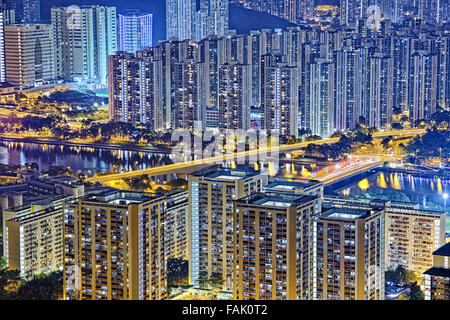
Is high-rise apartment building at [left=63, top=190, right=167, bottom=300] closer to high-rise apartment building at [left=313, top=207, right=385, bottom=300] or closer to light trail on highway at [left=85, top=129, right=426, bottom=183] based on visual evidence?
high-rise apartment building at [left=313, top=207, right=385, bottom=300]

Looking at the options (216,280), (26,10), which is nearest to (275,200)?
(216,280)

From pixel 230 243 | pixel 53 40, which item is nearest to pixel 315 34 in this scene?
pixel 53 40

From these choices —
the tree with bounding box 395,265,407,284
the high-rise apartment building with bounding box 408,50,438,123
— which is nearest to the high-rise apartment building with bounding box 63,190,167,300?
the tree with bounding box 395,265,407,284

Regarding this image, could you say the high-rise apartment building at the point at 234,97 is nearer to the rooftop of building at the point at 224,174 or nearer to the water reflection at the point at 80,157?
the water reflection at the point at 80,157

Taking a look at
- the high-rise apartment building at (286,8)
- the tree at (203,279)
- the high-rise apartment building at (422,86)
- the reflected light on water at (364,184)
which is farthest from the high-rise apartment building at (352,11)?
the tree at (203,279)

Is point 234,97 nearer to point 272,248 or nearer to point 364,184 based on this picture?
point 364,184
